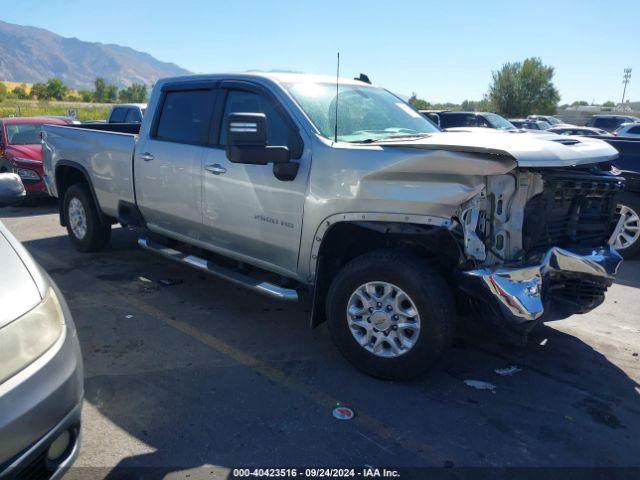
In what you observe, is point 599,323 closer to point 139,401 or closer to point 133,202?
point 139,401

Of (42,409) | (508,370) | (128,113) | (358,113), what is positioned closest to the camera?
(42,409)

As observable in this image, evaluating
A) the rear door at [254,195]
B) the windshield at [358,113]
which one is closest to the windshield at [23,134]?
the rear door at [254,195]

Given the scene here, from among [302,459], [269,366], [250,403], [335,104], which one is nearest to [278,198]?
[335,104]

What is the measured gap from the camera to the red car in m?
9.88

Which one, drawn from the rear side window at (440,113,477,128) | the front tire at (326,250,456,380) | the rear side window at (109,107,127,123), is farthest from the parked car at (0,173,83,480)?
the rear side window at (440,113,477,128)

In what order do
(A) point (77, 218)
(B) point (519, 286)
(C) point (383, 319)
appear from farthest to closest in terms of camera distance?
(A) point (77, 218), (C) point (383, 319), (B) point (519, 286)

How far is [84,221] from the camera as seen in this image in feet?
21.2

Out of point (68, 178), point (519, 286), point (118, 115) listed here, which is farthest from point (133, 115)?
point (519, 286)

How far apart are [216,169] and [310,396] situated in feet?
6.68

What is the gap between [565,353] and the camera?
13.5ft

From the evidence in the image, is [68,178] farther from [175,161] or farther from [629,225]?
[629,225]

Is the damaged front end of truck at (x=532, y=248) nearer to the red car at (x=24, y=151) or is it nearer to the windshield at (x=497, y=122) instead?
the red car at (x=24, y=151)

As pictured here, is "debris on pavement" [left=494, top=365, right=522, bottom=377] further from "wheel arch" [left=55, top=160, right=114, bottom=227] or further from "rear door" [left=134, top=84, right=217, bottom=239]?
"wheel arch" [left=55, top=160, right=114, bottom=227]

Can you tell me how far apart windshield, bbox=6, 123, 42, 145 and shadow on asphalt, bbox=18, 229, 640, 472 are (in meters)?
7.55
